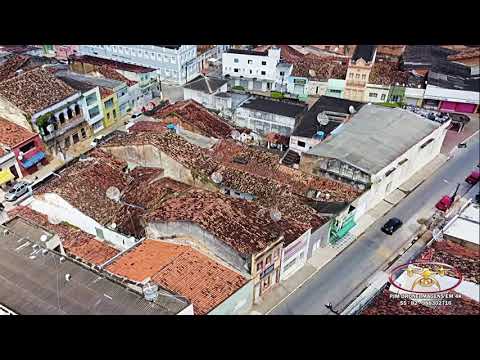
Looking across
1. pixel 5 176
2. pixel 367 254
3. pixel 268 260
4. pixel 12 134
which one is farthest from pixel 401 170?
pixel 12 134

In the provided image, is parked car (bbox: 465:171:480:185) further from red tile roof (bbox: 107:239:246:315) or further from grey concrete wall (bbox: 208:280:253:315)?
red tile roof (bbox: 107:239:246:315)

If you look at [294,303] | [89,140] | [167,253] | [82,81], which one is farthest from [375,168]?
[82,81]

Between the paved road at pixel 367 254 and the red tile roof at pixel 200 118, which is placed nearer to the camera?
the paved road at pixel 367 254

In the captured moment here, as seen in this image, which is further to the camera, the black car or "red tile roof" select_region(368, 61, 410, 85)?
"red tile roof" select_region(368, 61, 410, 85)

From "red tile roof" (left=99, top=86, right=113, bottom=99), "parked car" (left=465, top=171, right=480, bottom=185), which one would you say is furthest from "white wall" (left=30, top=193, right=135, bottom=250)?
"parked car" (left=465, top=171, right=480, bottom=185)

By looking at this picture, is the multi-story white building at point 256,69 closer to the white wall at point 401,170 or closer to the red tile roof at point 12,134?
the white wall at point 401,170

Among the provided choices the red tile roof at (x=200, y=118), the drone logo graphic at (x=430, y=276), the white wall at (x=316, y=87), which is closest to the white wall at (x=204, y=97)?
the red tile roof at (x=200, y=118)

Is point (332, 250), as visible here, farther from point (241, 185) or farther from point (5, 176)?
point (5, 176)
